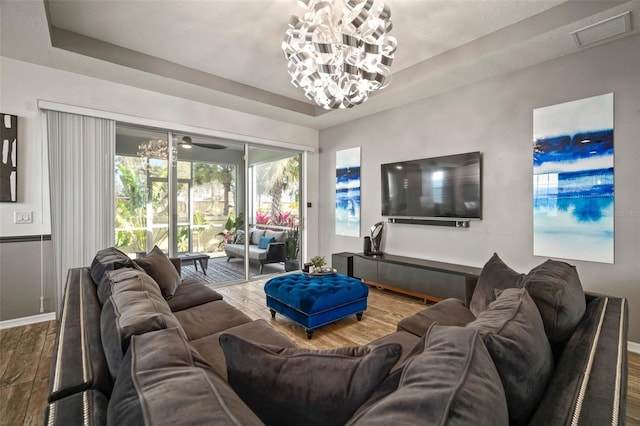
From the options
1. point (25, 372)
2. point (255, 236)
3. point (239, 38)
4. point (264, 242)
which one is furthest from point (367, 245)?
point (25, 372)

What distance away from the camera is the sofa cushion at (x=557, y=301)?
1171mm

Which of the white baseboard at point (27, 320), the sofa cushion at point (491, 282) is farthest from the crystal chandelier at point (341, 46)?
the white baseboard at point (27, 320)

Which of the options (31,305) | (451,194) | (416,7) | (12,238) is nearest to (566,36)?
(416,7)

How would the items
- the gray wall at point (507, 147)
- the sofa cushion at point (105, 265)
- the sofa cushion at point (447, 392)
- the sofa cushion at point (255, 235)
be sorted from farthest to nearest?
the sofa cushion at point (255, 235), the gray wall at point (507, 147), the sofa cushion at point (105, 265), the sofa cushion at point (447, 392)

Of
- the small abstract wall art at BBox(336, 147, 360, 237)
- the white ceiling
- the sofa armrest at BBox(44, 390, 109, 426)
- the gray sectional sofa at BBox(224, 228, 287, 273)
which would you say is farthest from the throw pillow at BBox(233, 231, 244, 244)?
the sofa armrest at BBox(44, 390, 109, 426)

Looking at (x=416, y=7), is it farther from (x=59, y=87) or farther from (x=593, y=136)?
(x=59, y=87)

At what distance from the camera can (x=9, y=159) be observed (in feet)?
9.78

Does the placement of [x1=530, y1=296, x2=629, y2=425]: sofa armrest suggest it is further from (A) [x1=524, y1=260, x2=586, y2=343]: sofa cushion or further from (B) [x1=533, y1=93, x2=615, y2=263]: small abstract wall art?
(B) [x1=533, y1=93, x2=615, y2=263]: small abstract wall art

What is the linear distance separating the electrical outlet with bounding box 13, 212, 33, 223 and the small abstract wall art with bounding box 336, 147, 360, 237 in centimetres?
408

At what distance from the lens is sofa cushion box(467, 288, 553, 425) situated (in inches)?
30.8

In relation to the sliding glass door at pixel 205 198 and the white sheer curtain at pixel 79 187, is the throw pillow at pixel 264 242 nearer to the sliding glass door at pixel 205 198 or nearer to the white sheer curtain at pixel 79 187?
the sliding glass door at pixel 205 198

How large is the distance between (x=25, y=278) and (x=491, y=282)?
4400 millimetres

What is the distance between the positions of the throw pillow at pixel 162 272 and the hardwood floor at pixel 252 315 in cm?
93

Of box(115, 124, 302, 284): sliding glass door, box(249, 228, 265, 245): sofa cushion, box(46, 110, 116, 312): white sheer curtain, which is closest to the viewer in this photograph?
box(46, 110, 116, 312): white sheer curtain
